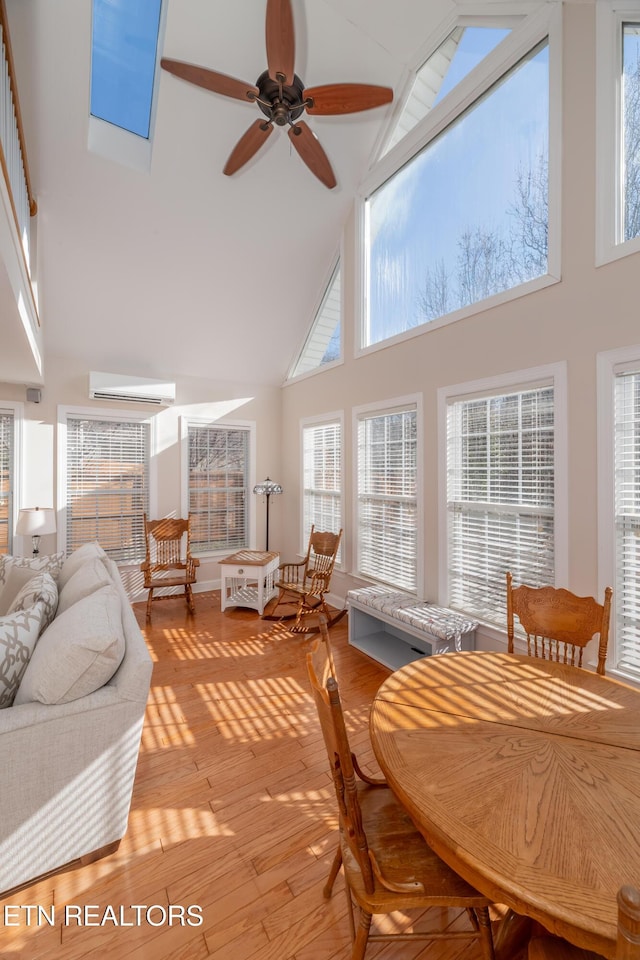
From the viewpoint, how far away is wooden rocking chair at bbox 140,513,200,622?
4785 millimetres

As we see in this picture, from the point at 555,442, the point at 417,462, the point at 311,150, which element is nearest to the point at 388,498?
the point at 417,462

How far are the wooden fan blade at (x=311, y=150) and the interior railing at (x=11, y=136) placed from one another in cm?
149

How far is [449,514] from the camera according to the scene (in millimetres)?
3480

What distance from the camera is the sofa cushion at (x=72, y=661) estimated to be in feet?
5.42

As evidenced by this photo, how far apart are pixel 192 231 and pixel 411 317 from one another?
2.32 m

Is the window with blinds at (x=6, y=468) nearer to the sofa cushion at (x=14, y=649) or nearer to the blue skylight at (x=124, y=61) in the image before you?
the blue skylight at (x=124, y=61)

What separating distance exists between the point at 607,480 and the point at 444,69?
12.1ft

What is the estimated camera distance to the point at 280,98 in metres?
2.40

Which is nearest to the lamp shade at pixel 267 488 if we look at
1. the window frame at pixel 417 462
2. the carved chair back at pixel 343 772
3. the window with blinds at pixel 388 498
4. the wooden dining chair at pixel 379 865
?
the window frame at pixel 417 462

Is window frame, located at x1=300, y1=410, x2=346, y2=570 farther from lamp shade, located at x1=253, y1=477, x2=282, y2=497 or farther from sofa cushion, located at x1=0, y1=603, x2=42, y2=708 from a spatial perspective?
sofa cushion, located at x1=0, y1=603, x2=42, y2=708

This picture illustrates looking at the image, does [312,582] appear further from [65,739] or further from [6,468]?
[6,468]

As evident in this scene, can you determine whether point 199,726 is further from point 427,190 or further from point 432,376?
point 427,190

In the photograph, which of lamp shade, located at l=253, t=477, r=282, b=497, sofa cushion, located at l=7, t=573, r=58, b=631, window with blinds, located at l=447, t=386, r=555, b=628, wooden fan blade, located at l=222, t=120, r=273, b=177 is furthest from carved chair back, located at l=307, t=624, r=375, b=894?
lamp shade, located at l=253, t=477, r=282, b=497

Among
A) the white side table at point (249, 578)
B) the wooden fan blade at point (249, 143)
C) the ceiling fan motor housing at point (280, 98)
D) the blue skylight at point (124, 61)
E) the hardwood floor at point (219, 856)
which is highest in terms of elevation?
the blue skylight at point (124, 61)
